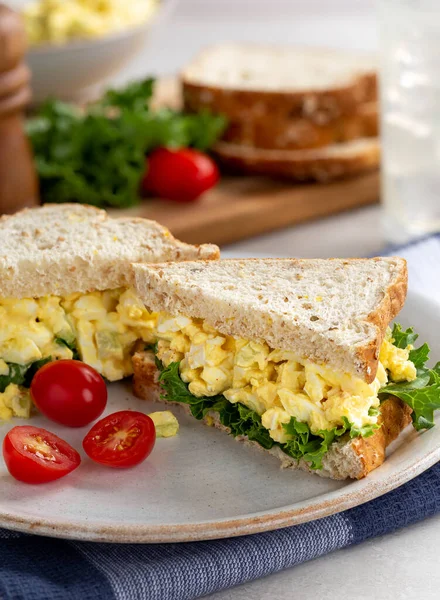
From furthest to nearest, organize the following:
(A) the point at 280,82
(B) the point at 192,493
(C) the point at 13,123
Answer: (A) the point at 280,82, (C) the point at 13,123, (B) the point at 192,493

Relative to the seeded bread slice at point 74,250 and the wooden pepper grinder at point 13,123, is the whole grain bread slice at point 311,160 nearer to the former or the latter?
the wooden pepper grinder at point 13,123

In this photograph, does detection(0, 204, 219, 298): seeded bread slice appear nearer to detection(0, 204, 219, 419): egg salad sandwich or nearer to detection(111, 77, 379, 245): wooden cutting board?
detection(0, 204, 219, 419): egg salad sandwich

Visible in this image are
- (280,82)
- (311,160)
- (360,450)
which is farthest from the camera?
(280,82)

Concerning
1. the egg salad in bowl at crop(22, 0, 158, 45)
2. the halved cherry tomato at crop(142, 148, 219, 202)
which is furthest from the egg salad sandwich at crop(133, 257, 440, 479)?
the egg salad in bowl at crop(22, 0, 158, 45)

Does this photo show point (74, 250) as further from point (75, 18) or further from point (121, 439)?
point (75, 18)

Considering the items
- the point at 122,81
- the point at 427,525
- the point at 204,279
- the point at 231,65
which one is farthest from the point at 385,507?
the point at 122,81

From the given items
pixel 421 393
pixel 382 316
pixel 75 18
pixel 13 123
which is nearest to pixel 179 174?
pixel 13 123
